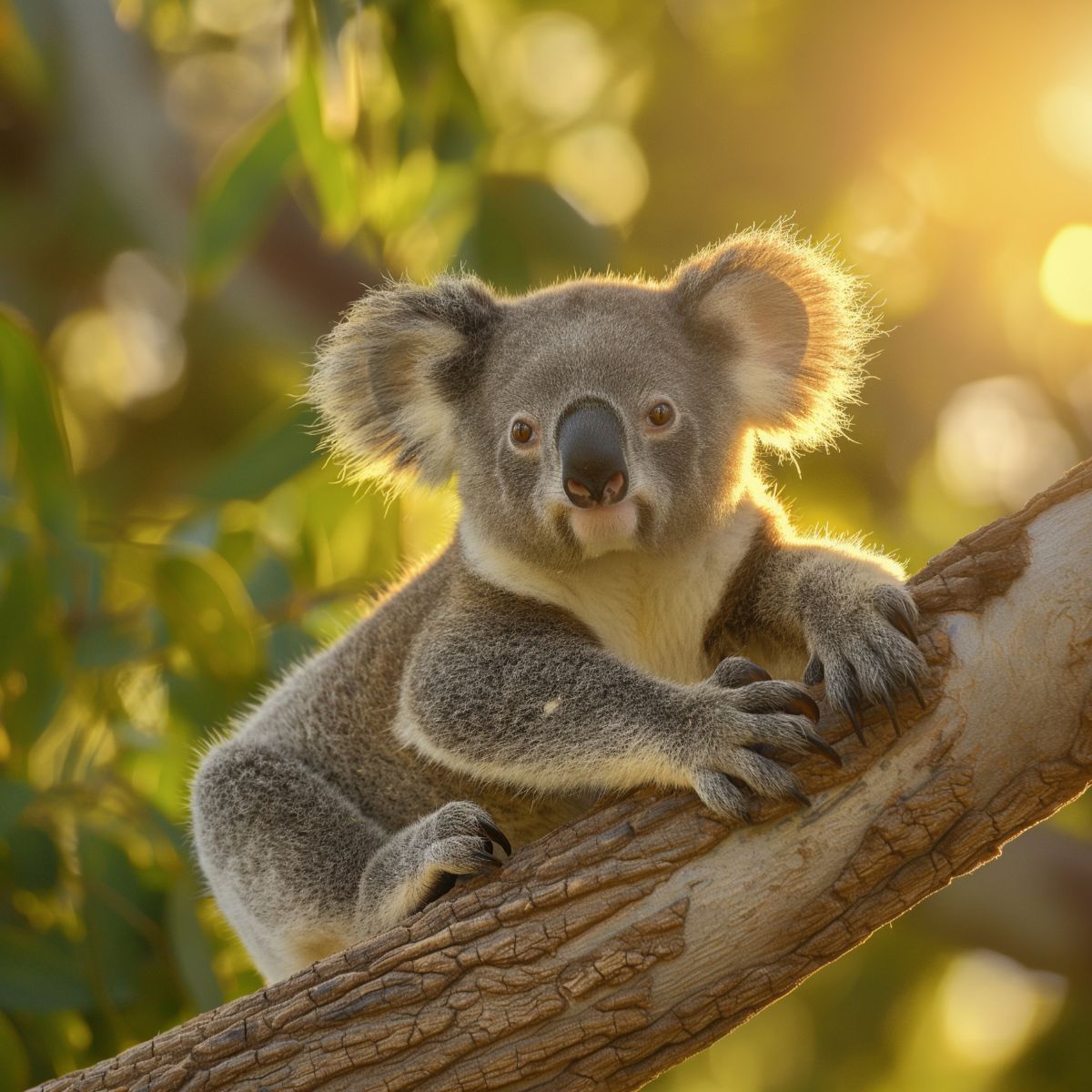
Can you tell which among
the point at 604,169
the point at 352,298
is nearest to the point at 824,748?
the point at 352,298

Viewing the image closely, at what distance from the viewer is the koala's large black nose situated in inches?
92.6

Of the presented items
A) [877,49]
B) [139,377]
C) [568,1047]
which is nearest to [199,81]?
[139,377]

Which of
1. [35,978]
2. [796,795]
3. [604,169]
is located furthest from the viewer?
[604,169]

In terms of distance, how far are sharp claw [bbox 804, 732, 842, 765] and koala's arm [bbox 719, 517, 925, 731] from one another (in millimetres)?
59

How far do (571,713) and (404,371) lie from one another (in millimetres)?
933

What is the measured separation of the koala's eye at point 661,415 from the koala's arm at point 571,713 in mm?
386

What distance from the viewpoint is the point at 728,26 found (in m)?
6.21

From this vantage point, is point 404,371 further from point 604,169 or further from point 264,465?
point 604,169

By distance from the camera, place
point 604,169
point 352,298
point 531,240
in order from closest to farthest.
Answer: point 531,240, point 352,298, point 604,169

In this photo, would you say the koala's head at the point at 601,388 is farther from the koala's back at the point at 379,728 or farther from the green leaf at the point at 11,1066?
the green leaf at the point at 11,1066

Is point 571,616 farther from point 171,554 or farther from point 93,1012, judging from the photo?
point 93,1012

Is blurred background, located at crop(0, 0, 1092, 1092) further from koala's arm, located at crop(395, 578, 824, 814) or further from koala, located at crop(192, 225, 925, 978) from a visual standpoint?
koala's arm, located at crop(395, 578, 824, 814)

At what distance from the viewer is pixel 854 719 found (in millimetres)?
2047

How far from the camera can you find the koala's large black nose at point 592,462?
2352 millimetres
